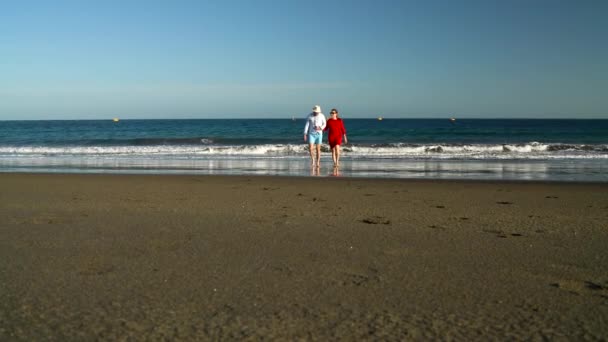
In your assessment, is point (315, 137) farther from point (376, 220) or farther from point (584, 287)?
point (584, 287)

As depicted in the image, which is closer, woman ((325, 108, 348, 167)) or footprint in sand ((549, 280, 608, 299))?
footprint in sand ((549, 280, 608, 299))

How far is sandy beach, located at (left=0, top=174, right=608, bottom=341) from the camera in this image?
2445 mm

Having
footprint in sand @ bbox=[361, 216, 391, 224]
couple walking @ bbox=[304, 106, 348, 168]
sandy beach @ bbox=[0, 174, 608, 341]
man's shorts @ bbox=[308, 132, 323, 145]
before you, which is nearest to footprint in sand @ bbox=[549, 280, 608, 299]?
sandy beach @ bbox=[0, 174, 608, 341]

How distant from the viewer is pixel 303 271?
3.36m

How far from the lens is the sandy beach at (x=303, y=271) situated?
2.45 metres

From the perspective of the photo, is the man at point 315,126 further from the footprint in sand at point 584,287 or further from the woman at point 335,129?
the footprint in sand at point 584,287

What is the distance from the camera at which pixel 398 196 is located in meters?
7.56

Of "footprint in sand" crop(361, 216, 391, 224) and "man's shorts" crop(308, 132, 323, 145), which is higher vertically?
"man's shorts" crop(308, 132, 323, 145)

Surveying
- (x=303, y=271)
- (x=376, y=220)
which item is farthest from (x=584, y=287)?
(x=376, y=220)

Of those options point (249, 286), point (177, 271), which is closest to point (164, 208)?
point (177, 271)

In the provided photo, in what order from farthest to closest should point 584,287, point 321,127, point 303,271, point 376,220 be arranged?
point 321,127
point 376,220
point 303,271
point 584,287

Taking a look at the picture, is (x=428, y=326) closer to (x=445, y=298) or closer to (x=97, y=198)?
(x=445, y=298)

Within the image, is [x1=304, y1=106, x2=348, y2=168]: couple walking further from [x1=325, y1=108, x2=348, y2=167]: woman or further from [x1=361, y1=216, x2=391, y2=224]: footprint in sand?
[x1=361, y1=216, x2=391, y2=224]: footprint in sand

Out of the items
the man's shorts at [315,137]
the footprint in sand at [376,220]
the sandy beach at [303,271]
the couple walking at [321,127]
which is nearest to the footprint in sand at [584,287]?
the sandy beach at [303,271]
